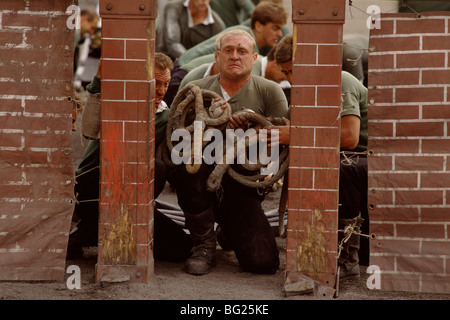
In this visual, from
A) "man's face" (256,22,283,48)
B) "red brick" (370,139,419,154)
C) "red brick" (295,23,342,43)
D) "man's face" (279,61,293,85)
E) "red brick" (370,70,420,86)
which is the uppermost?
"man's face" (256,22,283,48)

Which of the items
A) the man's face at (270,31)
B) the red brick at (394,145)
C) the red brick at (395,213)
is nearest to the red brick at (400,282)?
the red brick at (395,213)

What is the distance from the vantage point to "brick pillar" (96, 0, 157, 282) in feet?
17.1

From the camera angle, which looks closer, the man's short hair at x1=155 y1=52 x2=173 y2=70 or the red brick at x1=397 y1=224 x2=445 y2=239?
the red brick at x1=397 y1=224 x2=445 y2=239

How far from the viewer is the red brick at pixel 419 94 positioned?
5.18 m

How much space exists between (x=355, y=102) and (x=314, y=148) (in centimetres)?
67

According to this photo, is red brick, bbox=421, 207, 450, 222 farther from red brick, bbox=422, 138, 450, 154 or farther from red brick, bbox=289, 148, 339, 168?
red brick, bbox=289, 148, 339, 168

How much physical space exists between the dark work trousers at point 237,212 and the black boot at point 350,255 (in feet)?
1.56

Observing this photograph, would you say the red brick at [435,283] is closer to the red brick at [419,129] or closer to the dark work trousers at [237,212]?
the red brick at [419,129]

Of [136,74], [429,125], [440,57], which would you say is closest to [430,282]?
[429,125]

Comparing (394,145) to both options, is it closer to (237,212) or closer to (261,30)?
(237,212)

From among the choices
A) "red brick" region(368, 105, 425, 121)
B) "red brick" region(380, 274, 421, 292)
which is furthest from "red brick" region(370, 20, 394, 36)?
"red brick" region(380, 274, 421, 292)

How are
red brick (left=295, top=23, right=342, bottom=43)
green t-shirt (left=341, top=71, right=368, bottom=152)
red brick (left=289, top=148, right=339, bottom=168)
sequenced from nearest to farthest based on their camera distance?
red brick (left=295, top=23, right=342, bottom=43)
red brick (left=289, top=148, right=339, bottom=168)
green t-shirt (left=341, top=71, right=368, bottom=152)

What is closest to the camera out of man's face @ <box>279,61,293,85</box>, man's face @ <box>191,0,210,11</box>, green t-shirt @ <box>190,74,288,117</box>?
man's face @ <box>279,61,293,85</box>

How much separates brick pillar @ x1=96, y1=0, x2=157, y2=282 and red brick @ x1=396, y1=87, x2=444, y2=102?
1.58 m
